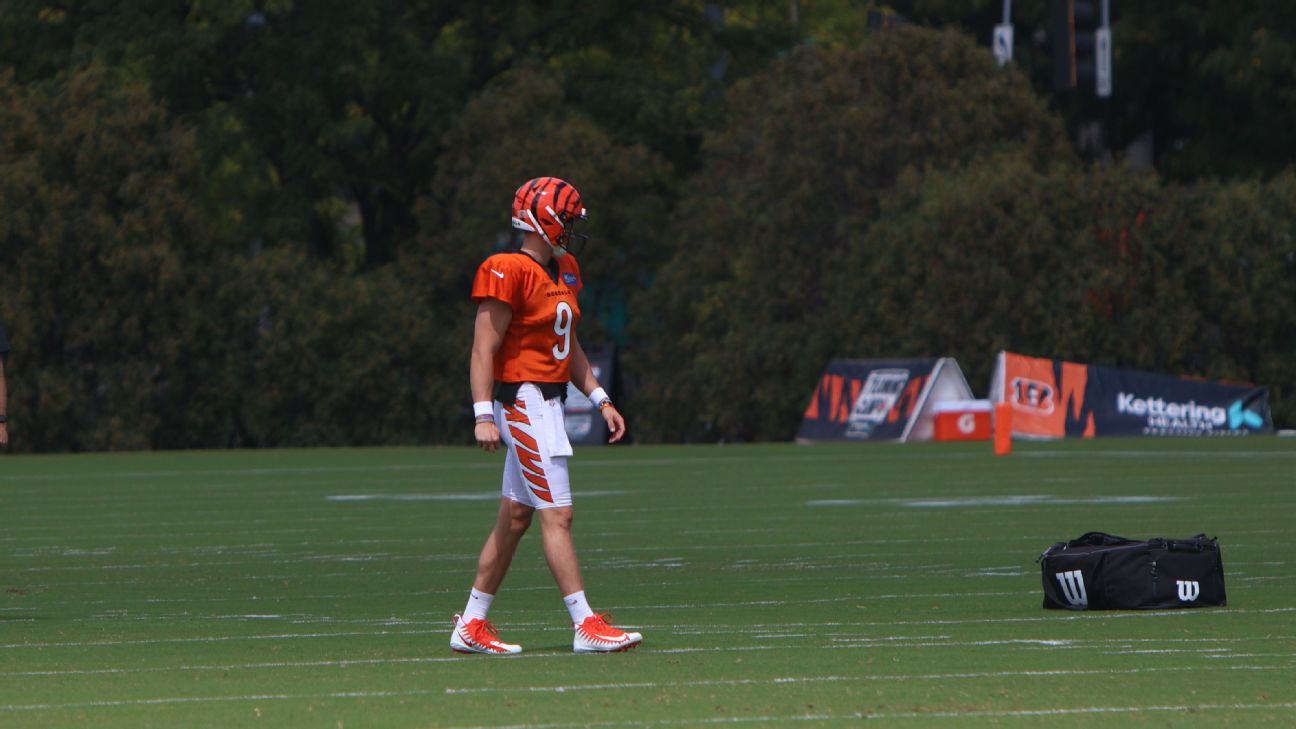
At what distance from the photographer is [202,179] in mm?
50469

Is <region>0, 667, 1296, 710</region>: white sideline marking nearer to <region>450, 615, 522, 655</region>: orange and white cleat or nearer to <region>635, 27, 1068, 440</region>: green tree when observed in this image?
<region>450, 615, 522, 655</region>: orange and white cleat

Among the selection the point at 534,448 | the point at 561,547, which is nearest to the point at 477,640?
the point at 561,547

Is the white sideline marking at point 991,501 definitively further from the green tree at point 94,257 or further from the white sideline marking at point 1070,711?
the green tree at point 94,257

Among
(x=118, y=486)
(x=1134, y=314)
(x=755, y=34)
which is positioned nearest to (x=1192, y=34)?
(x=755, y=34)

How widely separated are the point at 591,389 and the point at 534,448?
0.69 metres

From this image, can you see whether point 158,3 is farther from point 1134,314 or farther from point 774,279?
point 1134,314

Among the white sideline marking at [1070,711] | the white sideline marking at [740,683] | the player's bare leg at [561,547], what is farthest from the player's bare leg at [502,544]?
the white sideline marking at [1070,711]

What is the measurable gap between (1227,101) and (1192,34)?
1.92 meters

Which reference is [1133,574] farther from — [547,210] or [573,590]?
[547,210]

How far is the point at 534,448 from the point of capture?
10.6m

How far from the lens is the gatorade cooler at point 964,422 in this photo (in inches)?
1604

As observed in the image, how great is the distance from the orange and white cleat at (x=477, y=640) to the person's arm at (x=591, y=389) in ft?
3.36

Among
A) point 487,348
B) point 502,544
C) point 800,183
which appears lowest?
point 502,544

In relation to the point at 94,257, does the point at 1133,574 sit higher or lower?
lower
